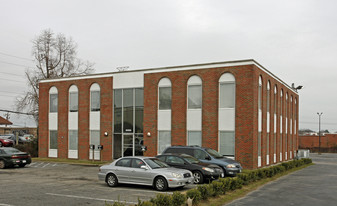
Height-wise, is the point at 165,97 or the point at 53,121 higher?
the point at 165,97

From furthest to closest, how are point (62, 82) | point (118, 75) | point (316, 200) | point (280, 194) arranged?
point (62, 82), point (118, 75), point (280, 194), point (316, 200)

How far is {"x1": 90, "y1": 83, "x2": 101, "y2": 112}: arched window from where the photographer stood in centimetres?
3183

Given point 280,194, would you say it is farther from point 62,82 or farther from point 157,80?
point 62,82

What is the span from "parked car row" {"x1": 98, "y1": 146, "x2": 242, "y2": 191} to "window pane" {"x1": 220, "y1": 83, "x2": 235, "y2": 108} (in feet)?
23.1

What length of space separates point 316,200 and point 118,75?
20847 mm

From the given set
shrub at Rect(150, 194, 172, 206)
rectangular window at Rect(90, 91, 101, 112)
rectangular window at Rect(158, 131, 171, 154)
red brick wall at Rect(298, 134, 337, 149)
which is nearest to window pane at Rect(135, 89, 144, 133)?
rectangular window at Rect(158, 131, 171, 154)

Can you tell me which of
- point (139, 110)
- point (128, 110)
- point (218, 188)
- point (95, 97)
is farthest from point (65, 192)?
point (95, 97)

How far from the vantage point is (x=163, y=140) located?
2838 cm

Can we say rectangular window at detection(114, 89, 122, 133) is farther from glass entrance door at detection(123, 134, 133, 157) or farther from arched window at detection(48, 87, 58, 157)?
arched window at detection(48, 87, 58, 157)

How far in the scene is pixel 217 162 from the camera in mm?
19234

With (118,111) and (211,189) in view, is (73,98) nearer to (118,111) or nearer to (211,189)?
(118,111)

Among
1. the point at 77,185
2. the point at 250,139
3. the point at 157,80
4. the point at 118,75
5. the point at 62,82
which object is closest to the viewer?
the point at 77,185

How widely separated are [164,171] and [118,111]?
53.8 feet

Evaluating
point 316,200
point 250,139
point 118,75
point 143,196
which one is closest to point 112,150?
point 118,75
